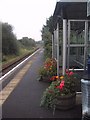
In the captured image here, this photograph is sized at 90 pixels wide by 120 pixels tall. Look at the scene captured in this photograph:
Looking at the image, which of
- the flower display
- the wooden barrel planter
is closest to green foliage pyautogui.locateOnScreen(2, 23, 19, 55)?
the flower display

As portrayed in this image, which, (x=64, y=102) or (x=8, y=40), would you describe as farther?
(x=8, y=40)

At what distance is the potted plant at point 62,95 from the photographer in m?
6.50

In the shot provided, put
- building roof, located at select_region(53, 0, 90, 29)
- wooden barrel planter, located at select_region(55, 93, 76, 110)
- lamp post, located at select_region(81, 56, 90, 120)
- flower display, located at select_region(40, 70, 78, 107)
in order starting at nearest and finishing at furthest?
1. lamp post, located at select_region(81, 56, 90, 120)
2. wooden barrel planter, located at select_region(55, 93, 76, 110)
3. flower display, located at select_region(40, 70, 78, 107)
4. building roof, located at select_region(53, 0, 90, 29)

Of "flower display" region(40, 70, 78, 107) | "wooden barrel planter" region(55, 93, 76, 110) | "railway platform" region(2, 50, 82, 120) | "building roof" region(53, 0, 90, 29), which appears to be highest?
"building roof" region(53, 0, 90, 29)

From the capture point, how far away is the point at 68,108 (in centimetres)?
655

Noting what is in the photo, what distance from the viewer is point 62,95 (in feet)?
21.3

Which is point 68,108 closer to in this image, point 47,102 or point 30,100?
point 47,102

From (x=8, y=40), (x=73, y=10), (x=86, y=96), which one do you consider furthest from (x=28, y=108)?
(x=8, y=40)

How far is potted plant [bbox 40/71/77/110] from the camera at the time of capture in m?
6.50

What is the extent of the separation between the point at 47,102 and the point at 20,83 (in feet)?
12.7

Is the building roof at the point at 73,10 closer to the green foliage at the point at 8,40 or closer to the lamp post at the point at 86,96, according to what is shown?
the lamp post at the point at 86,96

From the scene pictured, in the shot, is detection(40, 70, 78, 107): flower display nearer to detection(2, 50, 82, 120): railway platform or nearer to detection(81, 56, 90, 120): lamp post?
detection(2, 50, 82, 120): railway platform

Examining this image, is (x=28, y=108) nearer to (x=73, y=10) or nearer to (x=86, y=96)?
(x=86, y=96)

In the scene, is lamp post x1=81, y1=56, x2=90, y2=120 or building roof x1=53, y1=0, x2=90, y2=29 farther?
building roof x1=53, y1=0, x2=90, y2=29
